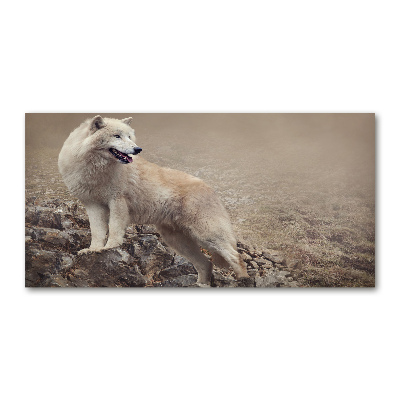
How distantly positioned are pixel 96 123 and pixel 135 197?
0.67 meters

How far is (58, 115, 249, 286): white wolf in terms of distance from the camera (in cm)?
536

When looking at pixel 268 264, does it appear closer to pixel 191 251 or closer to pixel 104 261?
pixel 191 251

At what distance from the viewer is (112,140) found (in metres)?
5.34

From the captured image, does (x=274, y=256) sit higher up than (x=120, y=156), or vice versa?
(x=120, y=156)

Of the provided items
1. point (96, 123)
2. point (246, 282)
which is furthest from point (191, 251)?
point (96, 123)

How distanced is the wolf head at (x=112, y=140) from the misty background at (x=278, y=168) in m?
0.16

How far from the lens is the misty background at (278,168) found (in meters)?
5.51

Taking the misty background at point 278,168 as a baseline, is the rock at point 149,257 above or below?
below

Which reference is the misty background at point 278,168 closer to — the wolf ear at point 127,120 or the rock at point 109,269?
the wolf ear at point 127,120

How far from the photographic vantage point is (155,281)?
5531 millimetres

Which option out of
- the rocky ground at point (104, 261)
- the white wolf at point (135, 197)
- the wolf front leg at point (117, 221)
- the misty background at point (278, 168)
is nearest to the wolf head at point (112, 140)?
the white wolf at point (135, 197)

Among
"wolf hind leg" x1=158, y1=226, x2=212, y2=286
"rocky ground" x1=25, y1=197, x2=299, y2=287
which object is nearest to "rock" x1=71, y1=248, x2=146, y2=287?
"rocky ground" x1=25, y1=197, x2=299, y2=287

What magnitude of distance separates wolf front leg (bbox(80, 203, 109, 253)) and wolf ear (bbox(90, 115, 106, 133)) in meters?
0.61
